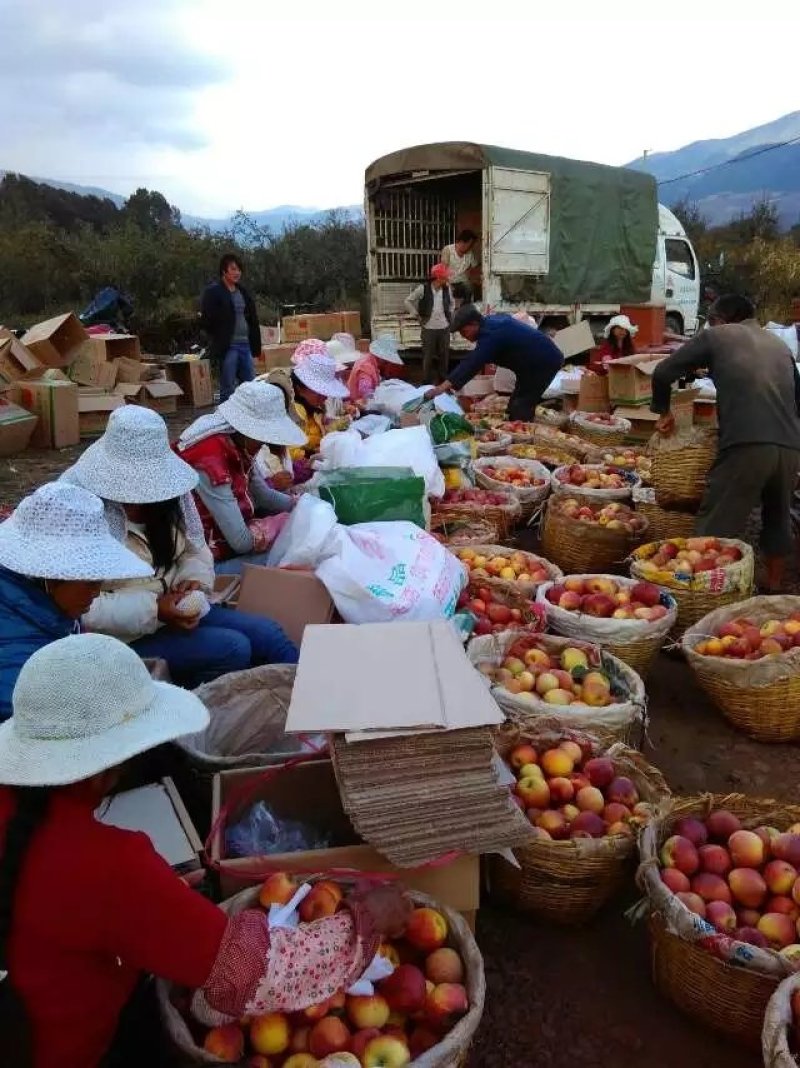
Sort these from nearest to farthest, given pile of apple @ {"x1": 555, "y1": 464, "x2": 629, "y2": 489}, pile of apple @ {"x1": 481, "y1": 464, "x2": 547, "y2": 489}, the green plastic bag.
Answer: the green plastic bag, pile of apple @ {"x1": 555, "y1": 464, "x2": 629, "y2": 489}, pile of apple @ {"x1": 481, "y1": 464, "x2": 547, "y2": 489}

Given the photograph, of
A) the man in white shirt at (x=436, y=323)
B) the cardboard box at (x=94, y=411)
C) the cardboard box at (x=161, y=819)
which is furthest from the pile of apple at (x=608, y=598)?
the cardboard box at (x=94, y=411)

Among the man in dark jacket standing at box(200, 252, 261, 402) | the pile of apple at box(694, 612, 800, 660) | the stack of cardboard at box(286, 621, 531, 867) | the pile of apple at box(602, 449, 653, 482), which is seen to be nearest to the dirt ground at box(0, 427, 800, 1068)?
the stack of cardboard at box(286, 621, 531, 867)

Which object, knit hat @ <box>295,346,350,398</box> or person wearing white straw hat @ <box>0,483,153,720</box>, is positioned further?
knit hat @ <box>295,346,350,398</box>

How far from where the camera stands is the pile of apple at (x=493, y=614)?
3.67 metres

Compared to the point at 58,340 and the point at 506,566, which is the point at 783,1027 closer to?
the point at 506,566

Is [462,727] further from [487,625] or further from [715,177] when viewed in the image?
[715,177]

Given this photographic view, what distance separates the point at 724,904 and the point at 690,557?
7.93 feet

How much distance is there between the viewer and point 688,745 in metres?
3.54

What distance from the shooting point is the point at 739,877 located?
2232 mm

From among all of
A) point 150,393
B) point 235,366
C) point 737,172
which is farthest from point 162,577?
point 737,172

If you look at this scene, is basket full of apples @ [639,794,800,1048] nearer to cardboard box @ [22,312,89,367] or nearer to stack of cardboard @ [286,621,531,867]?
stack of cardboard @ [286,621,531,867]

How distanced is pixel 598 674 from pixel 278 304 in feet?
61.0

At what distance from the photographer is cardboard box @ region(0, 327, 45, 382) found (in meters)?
9.63

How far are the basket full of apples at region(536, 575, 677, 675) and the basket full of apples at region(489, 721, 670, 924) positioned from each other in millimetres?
802
